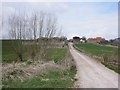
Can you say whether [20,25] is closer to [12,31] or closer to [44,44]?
[12,31]

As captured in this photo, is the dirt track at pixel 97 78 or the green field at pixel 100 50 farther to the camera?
the green field at pixel 100 50

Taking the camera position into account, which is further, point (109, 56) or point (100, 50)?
point (100, 50)

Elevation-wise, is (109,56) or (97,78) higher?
(109,56)

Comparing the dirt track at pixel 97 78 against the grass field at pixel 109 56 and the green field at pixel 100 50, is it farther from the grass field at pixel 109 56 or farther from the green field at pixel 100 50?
the green field at pixel 100 50

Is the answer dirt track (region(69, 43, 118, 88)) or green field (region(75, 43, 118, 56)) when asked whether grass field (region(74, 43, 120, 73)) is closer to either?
green field (region(75, 43, 118, 56))

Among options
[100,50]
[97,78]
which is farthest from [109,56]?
[100,50]

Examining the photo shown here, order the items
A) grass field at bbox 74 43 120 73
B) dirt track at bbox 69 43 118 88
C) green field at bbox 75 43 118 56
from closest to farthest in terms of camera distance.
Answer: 1. dirt track at bbox 69 43 118 88
2. grass field at bbox 74 43 120 73
3. green field at bbox 75 43 118 56

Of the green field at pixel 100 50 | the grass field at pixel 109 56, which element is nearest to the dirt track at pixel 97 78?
the grass field at pixel 109 56

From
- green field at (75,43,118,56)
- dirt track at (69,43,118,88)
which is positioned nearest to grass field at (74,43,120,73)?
green field at (75,43,118,56)

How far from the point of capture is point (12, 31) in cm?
3556

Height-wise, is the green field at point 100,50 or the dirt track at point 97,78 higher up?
the green field at point 100,50

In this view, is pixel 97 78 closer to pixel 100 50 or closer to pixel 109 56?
pixel 109 56

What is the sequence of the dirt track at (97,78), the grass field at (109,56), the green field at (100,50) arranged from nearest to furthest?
the dirt track at (97,78), the grass field at (109,56), the green field at (100,50)

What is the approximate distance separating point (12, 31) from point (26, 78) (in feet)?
62.5
